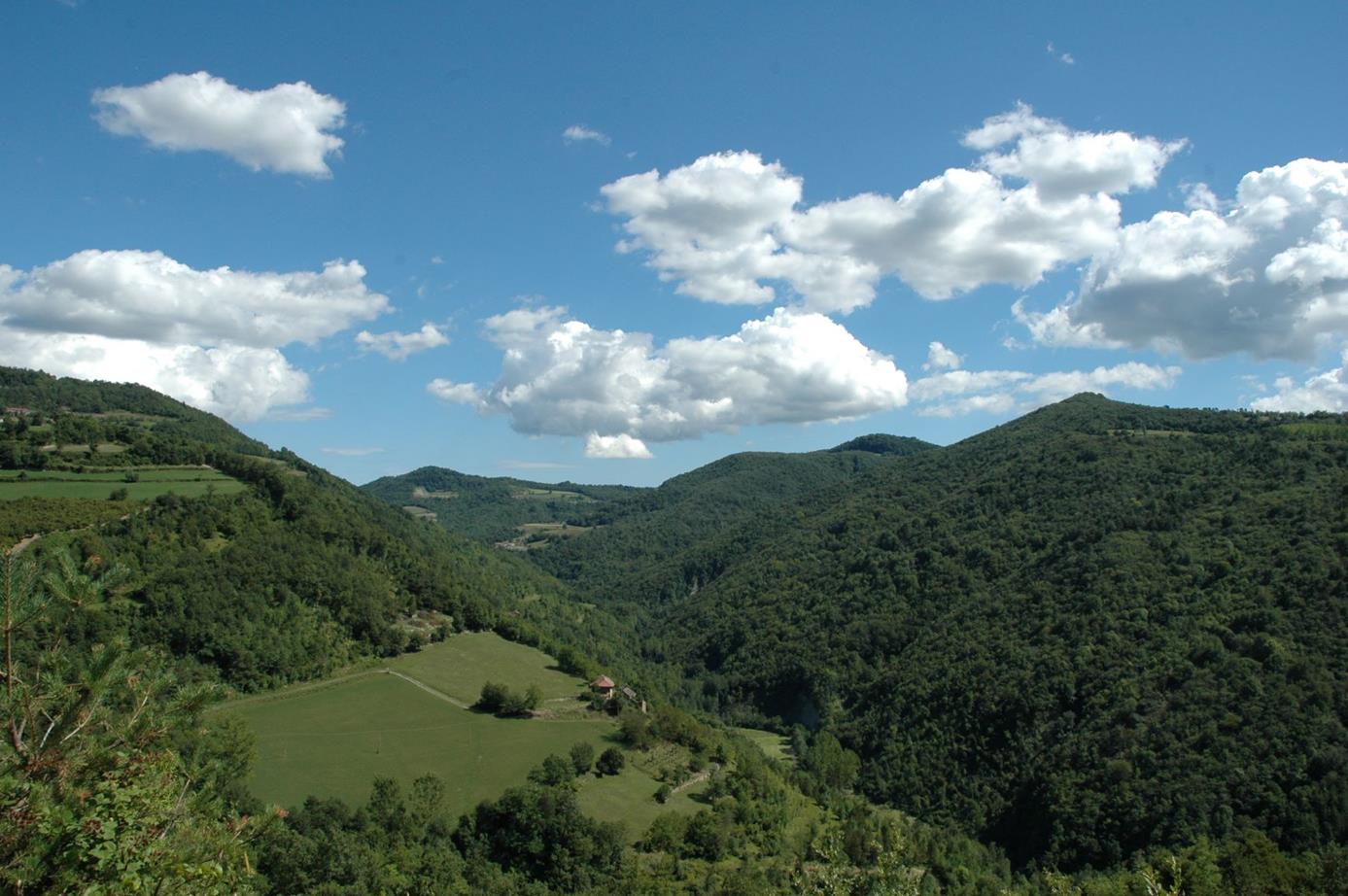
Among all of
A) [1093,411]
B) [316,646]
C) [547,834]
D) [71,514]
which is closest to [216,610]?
[316,646]

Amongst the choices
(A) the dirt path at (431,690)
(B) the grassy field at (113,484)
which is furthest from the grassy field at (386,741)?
(B) the grassy field at (113,484)

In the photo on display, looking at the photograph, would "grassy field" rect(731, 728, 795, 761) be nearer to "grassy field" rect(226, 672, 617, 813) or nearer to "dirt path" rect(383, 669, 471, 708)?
"grassy field" rect(226, 672, 617, 813)

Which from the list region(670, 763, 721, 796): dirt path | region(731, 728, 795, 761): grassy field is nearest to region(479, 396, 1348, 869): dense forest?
region(731, 728, 795, 761): grassy field

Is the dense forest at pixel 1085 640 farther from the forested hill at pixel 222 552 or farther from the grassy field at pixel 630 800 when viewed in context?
the forested hill at pixel 222 552

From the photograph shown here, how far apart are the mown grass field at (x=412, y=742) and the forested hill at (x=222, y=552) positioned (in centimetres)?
482

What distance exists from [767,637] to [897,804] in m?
50.6

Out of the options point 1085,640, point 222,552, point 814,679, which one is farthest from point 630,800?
point 814,679

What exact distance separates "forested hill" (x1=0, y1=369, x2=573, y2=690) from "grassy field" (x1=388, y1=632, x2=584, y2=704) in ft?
9.47

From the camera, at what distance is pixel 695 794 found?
61.1 m

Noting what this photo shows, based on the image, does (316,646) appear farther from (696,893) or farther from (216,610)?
(696,893)

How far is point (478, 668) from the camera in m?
78.9

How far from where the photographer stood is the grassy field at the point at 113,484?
7531cm

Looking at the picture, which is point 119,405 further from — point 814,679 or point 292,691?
point 814,679

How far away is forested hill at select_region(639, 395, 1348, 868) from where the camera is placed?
63.7 meters
